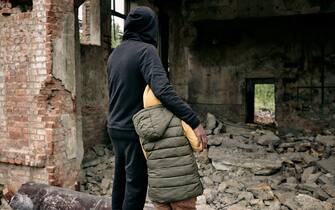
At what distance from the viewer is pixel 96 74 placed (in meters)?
8.23

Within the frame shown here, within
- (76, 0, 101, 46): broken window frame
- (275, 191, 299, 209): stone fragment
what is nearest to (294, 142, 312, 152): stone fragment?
(275, 191, 299, 209): stone fragment

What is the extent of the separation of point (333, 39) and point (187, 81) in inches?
162

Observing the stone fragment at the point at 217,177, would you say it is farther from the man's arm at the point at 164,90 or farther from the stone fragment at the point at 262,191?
the man's arm at the point at 164,90

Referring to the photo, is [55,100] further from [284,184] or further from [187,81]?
[187,81]

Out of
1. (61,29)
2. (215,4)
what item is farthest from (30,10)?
(215,4)

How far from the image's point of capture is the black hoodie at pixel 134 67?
A: 7.97ft

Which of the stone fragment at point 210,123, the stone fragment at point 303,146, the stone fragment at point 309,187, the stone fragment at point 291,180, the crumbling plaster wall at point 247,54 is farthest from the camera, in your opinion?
the crumbling plaster wall at point 247,54

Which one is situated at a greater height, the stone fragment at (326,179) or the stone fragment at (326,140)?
the stone fragment at (326,140)

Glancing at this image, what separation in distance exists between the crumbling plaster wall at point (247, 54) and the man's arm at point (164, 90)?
306 inches

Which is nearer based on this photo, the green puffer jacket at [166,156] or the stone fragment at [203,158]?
the green puffer jacket at [166,156]

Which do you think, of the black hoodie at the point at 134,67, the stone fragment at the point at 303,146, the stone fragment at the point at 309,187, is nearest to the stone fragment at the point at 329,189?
the stone fragment at the point at 309,187

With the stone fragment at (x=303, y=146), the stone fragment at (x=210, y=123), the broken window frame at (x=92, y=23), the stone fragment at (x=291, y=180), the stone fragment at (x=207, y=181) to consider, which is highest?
the broken window frame at (x=92, y=23)

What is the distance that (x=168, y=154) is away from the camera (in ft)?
7.79

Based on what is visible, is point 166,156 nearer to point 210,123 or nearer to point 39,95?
point 39,95
